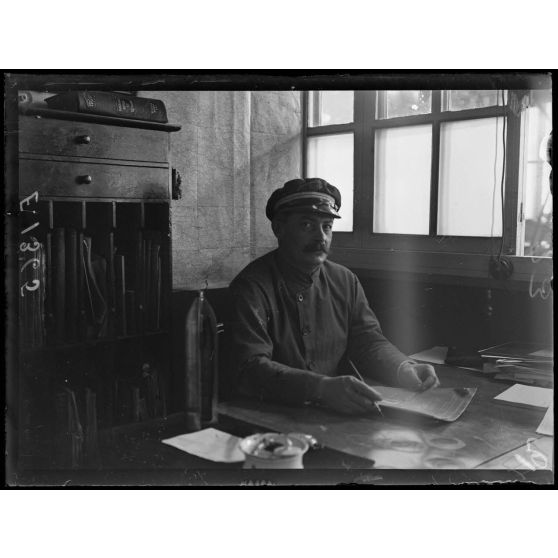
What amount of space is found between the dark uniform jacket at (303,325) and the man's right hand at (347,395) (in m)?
0.06

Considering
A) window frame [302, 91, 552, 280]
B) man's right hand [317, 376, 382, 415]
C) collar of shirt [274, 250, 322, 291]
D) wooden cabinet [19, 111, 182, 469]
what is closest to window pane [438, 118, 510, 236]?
window frame [302, 91, 552, 280]

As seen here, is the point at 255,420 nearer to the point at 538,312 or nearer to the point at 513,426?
the point at 513,426

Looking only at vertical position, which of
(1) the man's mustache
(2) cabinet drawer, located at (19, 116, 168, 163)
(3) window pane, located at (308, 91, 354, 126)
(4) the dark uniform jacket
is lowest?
(4) the dark uniform jacket

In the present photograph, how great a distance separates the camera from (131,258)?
61.3 inches

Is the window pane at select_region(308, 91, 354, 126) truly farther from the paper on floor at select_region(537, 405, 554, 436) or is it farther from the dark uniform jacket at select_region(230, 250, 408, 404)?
the paper on floor at select_region(537, 405, 554, 436)

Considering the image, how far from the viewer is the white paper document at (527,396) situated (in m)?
1.54

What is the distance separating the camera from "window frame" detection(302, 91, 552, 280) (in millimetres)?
1557

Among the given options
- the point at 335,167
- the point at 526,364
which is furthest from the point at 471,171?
the point at 526,364

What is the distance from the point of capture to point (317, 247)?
5.07ft

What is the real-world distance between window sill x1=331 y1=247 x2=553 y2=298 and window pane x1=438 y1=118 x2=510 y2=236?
9cm

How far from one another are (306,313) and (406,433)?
38 cm

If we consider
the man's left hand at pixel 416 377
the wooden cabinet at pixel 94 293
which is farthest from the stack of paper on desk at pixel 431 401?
the wooden cabinet at pixel 94 293

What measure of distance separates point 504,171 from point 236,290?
0.75 meters

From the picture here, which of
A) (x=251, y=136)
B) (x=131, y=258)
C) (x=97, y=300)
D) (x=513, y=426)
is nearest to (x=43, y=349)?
(x=97, y=300)
